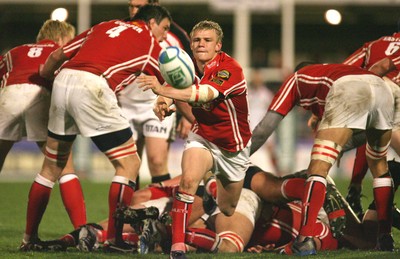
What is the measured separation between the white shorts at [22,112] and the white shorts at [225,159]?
1.54m

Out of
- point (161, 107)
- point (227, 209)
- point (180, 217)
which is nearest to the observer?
point (180, 217)

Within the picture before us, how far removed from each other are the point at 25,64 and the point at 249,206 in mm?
2318

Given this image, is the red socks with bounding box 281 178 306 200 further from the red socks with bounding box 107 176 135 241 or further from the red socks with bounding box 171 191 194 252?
the red socks with bounding box 107 176 135 241

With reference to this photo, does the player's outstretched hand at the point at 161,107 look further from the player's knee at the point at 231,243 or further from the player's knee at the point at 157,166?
the player's knee at the point at 157,166

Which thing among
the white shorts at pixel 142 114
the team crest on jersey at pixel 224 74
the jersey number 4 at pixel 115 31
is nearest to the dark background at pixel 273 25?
the white shorts at pixel 142 114

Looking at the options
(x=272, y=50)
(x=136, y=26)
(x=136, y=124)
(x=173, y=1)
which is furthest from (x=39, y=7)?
(x=136, y=26)

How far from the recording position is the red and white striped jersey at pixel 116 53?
7492 mm

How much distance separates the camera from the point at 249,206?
24.8 feet

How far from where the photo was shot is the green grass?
703 cm

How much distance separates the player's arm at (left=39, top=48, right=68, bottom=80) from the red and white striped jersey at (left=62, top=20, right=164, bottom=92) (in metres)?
0.05

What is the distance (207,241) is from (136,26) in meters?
1.88

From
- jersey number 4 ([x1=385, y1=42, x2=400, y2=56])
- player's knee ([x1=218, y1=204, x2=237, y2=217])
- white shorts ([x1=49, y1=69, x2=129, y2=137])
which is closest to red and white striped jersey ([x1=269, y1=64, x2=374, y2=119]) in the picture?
jersey number 4 ([x1=385, y1=42, x2=400, y2=56])

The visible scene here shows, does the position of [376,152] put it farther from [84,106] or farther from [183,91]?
[84,106]

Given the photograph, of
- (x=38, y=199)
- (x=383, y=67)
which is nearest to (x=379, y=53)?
(x=383, y=67)
